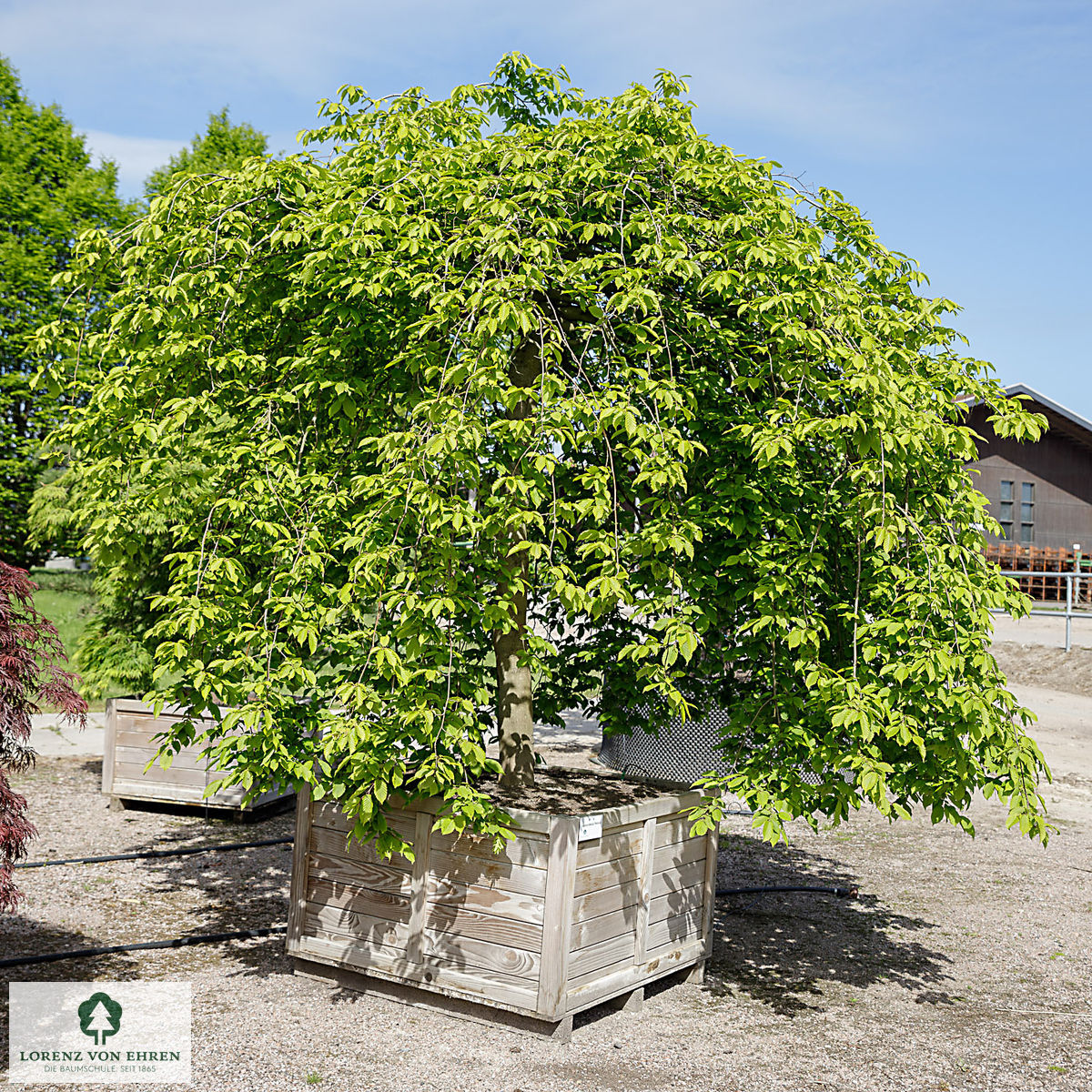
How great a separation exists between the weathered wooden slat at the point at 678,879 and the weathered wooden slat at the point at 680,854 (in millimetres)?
26

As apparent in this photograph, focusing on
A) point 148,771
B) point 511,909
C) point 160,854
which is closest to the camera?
point 511,909

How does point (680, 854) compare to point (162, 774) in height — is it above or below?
above

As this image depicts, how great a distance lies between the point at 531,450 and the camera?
13.1 ft

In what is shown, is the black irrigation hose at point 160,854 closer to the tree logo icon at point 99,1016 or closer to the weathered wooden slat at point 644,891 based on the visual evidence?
the tree logo icon at point 99,1016

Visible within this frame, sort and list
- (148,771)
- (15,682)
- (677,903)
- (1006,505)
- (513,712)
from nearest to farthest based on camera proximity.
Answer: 1. (15,682)
2. (677,903)
3. (513,712)
4. (148,771)
5. (1006,505)

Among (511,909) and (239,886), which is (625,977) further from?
(239,886)

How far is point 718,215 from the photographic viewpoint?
474 cm

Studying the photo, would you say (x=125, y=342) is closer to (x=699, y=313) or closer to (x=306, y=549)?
(x=306, y=549)

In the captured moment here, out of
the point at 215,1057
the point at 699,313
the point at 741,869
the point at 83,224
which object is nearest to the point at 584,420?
the point at 699,313

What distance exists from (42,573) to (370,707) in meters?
26.6

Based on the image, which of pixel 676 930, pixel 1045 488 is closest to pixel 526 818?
pixel 676 930

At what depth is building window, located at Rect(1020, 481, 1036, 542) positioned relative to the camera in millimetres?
27656

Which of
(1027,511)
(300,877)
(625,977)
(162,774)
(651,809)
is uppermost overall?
(1027,511)

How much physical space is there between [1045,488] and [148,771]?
25.2 m
